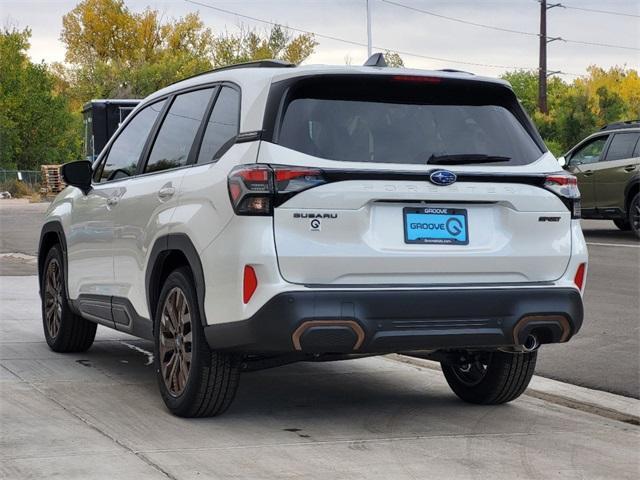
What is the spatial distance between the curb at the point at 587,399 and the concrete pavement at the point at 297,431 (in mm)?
140

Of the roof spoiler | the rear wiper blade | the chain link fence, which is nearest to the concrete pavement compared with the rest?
the rear wiper blade

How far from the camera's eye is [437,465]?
18.6 ft

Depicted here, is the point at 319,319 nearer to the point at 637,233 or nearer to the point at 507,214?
the point at 507,214

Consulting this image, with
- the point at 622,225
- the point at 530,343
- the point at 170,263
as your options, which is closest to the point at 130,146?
the point at 170,263

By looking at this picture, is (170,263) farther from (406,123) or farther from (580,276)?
(580,276)

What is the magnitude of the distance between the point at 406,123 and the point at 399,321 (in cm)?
103

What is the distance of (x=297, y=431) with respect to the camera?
645 cm

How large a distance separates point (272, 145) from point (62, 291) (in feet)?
11.2

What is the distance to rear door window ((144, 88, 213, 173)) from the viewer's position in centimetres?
711

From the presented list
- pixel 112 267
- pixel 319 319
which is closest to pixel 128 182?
pixel 112 267

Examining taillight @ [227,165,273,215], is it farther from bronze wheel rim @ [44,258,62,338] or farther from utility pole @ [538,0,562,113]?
utility pole @ [538,0,562,113]

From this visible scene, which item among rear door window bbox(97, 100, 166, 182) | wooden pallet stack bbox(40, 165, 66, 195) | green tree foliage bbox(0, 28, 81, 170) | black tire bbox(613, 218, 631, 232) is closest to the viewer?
rear door window bbox(97, 100, 166, 182)

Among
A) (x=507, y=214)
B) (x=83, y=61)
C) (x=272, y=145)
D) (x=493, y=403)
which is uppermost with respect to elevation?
(x=83, y=61)

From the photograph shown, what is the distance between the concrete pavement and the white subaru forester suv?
0.34 meters
